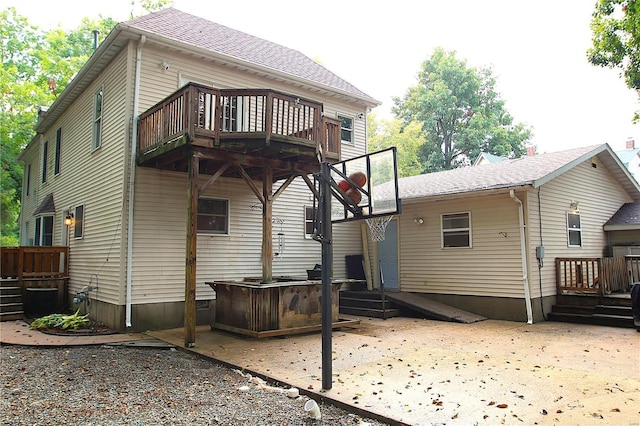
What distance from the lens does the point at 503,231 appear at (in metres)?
10.7

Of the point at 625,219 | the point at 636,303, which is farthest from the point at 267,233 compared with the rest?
the point at 625,219

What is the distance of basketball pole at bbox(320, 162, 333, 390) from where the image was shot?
5.09m

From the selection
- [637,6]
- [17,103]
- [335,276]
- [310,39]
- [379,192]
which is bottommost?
[335,276]

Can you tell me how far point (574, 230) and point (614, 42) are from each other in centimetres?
552

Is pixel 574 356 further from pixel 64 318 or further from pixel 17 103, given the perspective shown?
pixel 17 103

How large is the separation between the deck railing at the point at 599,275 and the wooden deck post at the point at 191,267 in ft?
28.3

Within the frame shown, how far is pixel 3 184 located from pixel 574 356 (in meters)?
25.1

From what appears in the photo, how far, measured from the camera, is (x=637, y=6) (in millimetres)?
10133

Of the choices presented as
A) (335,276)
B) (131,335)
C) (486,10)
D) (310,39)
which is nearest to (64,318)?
(131,335)

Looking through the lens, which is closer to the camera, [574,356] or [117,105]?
[574,356]

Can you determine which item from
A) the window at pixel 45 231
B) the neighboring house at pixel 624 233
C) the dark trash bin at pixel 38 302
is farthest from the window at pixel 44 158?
the neighboring house at pixel 624 233

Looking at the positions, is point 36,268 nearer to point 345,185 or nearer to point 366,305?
point 366,305

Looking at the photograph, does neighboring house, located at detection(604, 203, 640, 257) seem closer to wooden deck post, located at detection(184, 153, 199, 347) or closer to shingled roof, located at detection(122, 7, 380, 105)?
shingled roof, located at detection(122, 7, 380, 105)

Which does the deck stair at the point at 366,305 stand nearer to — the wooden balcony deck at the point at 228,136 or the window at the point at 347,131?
the wooden balcony deck at the point at 228,136
